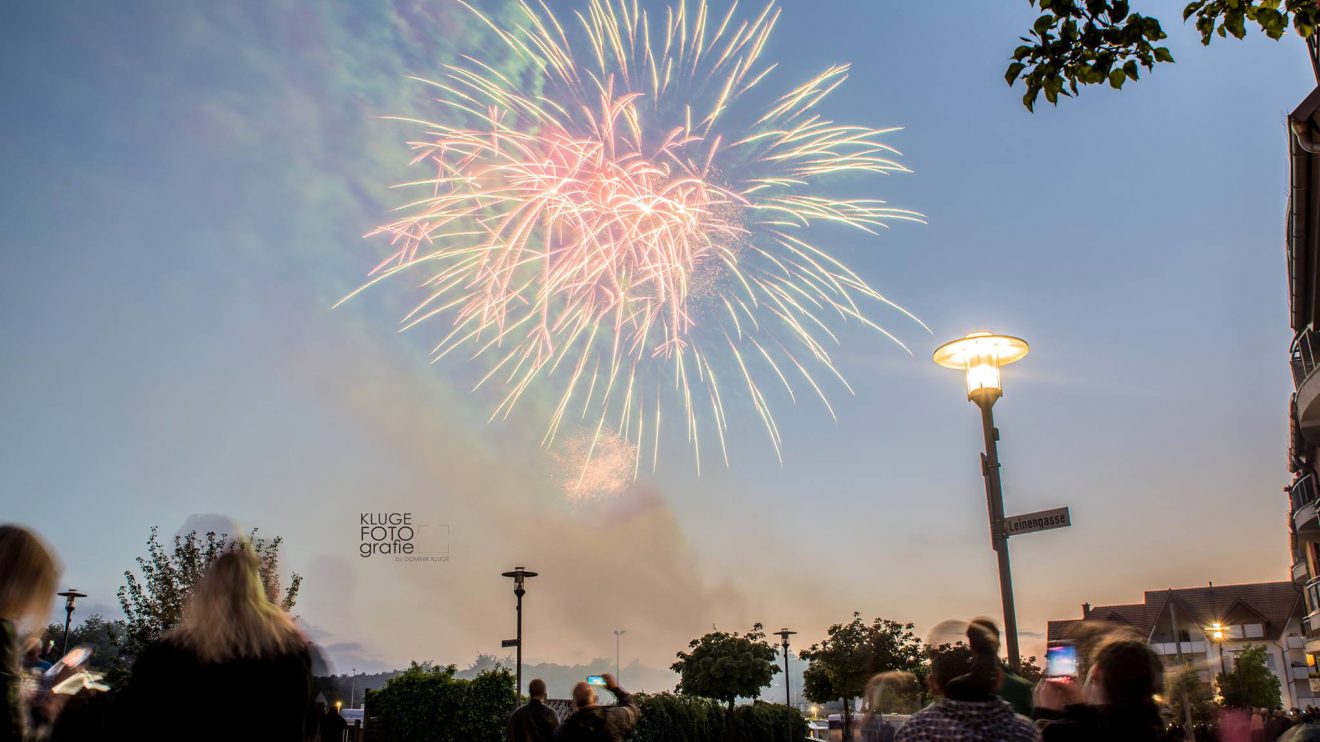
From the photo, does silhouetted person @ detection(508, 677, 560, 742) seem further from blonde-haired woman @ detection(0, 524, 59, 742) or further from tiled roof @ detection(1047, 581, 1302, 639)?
tiled roof @ detection(1047, 581, 1302, 639)

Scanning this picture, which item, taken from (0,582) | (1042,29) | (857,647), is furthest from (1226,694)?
(0,582)

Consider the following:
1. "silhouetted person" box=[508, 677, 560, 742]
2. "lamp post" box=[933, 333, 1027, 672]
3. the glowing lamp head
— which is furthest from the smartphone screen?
"silhouetted person" box=[508, 677, 560, 742]

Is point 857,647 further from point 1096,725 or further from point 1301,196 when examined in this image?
point 1096,725

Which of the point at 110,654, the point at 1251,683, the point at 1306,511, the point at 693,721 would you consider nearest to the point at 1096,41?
the point at 693,721

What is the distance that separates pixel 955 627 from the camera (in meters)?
4.05

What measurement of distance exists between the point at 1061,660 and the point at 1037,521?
2457 millimetres

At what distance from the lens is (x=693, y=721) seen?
29.1 metres

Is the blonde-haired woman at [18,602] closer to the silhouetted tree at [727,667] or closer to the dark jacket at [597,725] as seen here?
the dark jacket at [597,725]

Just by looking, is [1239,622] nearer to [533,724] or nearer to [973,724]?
[533,724]

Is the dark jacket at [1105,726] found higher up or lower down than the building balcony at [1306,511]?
lower down

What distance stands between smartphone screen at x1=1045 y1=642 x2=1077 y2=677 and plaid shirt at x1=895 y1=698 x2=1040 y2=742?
5.26 feet

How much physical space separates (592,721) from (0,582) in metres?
5.54

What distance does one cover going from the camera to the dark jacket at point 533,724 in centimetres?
884

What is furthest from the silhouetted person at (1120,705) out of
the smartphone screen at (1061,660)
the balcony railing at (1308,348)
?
the balcony railing at (1308,348)
